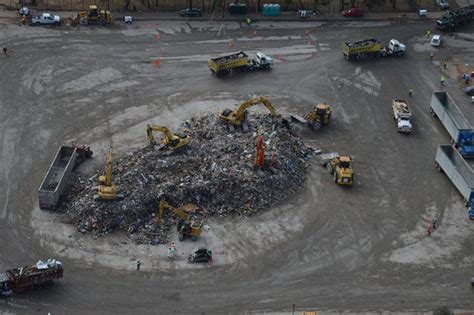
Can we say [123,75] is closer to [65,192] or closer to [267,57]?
[267,57]

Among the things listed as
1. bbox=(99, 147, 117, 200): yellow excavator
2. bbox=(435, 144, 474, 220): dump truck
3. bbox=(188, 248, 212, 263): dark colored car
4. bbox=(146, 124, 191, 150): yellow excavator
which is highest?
bbox=(146, 124, 191, 150): yellow excavator

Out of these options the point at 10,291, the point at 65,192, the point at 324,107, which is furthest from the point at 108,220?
the point at 324,107

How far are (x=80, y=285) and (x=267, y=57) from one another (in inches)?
1485

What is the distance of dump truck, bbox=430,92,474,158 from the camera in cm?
6756

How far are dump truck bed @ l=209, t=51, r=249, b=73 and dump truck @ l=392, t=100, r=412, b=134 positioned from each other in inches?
612

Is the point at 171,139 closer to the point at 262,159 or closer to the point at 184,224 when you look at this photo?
the point at 262,159

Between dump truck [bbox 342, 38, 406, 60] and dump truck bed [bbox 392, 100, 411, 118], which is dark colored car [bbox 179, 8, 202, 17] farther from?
dump truck bed [bbox 392, 100, 411, 118]

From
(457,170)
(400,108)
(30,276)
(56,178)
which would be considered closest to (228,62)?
(400,108)

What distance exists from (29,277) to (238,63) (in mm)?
36259

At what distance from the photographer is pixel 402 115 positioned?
71.4 meters

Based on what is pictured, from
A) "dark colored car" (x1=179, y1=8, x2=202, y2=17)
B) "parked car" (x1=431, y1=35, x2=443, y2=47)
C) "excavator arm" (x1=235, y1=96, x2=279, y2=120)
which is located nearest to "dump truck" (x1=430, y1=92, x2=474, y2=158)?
"parked car" (x1=431, y1=35, x2=443, y2=47)

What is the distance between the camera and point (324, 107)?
7025 cm

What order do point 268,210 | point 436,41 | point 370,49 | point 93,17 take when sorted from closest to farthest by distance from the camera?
point 268,210 → point 370,49 → point 436,41 → point 93,17

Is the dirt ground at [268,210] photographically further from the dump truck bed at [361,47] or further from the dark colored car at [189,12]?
the dark colored car at [189,12]
